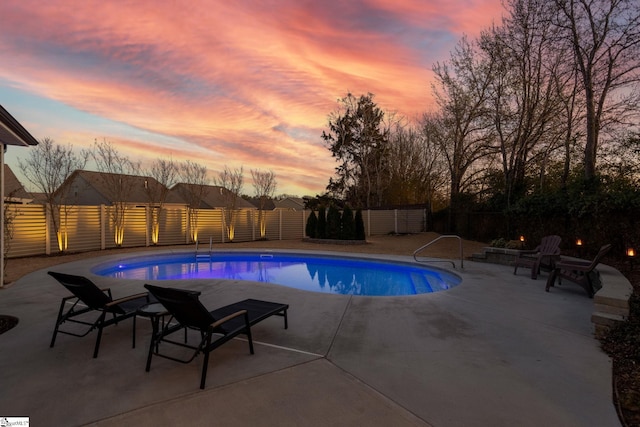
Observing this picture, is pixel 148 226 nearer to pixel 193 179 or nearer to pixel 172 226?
pixel 172 226

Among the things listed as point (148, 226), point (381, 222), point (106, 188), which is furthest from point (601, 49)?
point (106, 188)

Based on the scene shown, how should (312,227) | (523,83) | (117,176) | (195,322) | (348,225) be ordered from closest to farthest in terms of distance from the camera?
(195,322)
(523,83)
(117,176)
(348,225)
(312,227)

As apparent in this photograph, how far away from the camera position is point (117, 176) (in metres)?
13.3

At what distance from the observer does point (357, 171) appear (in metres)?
29.4

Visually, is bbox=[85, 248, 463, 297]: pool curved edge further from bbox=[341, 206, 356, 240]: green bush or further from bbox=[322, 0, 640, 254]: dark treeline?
bbox=[322, 0, 640, 254]: dark treeline

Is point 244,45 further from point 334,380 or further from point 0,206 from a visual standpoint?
point 334,380

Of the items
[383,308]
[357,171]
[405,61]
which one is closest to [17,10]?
[383,308]

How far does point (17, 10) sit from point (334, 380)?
9.74 meters

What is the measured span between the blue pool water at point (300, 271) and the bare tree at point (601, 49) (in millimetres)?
6182

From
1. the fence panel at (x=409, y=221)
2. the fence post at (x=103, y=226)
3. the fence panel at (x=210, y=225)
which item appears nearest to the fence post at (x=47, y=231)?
the fence post at (x=103, y=226)

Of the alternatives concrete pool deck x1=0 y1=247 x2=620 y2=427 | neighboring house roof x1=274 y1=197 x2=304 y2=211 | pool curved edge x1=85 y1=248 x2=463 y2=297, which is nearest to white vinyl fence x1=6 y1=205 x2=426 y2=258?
pool curved edge x1=85 y1=248 x2=463 y2=297

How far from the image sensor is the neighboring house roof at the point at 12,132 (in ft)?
15.6

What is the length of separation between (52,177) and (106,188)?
7858 mm

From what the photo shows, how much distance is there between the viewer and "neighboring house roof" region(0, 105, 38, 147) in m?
4.75
